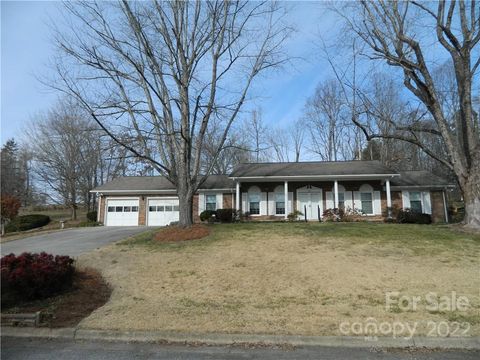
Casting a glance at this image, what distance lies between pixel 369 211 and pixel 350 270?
1632 cm

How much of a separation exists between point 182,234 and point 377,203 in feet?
50.1

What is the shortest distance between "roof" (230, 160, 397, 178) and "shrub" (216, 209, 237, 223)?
243 cm

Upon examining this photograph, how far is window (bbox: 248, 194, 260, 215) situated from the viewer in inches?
1019

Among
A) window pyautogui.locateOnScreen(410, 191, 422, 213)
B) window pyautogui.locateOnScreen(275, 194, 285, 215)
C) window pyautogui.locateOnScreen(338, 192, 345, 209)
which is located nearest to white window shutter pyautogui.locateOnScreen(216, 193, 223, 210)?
window pyautogui.locateOnScreen(275, 194, 285, 215)

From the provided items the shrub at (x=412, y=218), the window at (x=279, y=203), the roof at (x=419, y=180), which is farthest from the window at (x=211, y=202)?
the roof at (x=419, y=180)

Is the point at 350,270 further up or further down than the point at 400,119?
further down

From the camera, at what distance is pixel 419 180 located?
26109 millimetres

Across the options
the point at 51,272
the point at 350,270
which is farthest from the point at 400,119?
the point at 51,272

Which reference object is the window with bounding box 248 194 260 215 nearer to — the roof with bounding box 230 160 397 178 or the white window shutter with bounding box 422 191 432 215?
the roof with bounding box 230 160 397 178

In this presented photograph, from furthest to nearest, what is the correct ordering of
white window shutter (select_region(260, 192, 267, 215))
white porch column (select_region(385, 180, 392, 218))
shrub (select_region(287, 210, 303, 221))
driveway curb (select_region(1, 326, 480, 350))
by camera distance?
white window shutter (select_region(260, 192, 267, 215)) → shrub (select_region(287, 210, 303, 221)) → white porch column (select_region(385, 180, 392, 218)) → driveway curb (select_region(1, 326, 480, 350))

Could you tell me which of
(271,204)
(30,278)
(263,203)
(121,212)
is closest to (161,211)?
(121,212)

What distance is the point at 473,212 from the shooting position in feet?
51.1

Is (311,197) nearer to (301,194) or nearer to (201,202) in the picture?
(301,194)

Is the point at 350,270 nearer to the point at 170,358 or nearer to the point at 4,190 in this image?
the point at 170,358
